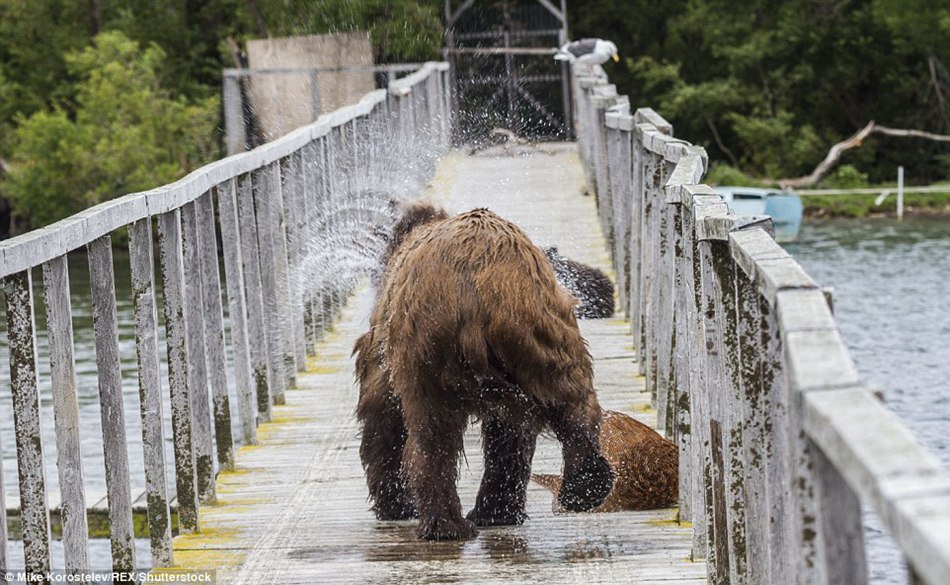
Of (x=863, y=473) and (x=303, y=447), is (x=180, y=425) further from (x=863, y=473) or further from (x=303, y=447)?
(x=863, y=473)

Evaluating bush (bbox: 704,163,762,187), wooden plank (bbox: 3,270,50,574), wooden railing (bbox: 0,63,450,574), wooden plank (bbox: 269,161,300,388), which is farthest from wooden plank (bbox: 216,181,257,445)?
bush (bbox: 704,163,762,187)

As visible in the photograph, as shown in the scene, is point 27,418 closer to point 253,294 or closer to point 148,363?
point 148,363

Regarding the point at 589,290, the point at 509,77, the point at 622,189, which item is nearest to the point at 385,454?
the point at 589,290

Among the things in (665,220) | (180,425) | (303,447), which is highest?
(665,220)

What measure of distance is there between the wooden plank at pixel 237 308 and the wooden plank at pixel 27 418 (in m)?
2.60

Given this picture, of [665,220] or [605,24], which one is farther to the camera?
[605,24]

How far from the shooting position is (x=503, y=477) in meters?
5.51

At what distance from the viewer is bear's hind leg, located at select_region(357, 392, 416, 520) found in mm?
5492

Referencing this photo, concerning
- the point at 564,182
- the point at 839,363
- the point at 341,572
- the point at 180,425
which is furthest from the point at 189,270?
the point at 564,182

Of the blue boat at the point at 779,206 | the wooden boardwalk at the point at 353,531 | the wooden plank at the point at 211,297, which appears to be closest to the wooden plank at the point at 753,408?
the wooden boardwalk at the point at 353,531

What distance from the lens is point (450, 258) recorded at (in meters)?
4.75

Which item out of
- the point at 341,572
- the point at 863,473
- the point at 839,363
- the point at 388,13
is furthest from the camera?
the point at 388,13

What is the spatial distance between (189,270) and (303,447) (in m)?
1.41

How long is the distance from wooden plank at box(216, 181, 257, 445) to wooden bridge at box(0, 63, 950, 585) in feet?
0.04
